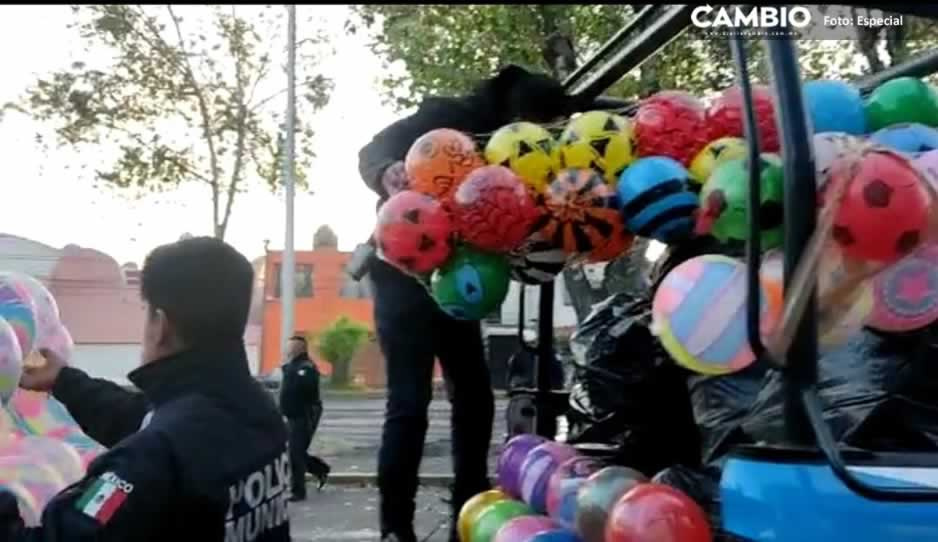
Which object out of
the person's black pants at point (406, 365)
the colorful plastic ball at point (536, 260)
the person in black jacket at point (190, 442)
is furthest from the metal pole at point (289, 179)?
the person in black jacket at point (190, 442)

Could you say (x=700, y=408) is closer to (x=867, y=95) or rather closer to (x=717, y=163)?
(x=717, y=163)

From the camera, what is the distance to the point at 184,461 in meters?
2.35

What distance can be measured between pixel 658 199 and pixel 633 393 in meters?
0.76

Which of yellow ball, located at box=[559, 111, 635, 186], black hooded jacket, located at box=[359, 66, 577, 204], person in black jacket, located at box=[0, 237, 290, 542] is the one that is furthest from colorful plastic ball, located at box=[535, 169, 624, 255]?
person in black jacket, located at box=[0, 237, 290, 542]

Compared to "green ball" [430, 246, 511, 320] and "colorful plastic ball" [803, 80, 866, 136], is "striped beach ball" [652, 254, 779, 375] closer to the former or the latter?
"colorful plastic ball" [803, 80, 866, 136]

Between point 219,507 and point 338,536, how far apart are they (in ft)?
17.4

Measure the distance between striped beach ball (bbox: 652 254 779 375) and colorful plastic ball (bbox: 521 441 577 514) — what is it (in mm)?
1191

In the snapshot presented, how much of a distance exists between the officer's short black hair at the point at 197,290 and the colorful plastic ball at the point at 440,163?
1222 mm

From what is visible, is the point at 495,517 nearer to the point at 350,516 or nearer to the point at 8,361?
the point at 8,361

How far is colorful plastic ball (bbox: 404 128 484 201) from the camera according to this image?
12.4 feet

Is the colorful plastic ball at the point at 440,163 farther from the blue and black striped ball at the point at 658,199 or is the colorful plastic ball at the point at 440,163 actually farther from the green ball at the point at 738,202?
the green ball at the point at 738,202

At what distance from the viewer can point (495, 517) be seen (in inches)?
149

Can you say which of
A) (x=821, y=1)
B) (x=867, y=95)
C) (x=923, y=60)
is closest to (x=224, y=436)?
(x=821, y=1)

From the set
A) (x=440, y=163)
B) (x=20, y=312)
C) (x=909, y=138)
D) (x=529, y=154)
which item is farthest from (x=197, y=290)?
(x=909, y=138)
